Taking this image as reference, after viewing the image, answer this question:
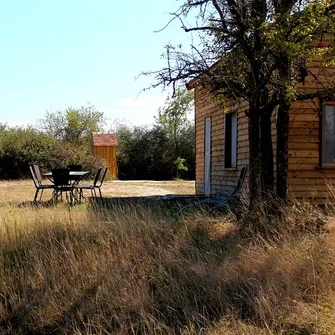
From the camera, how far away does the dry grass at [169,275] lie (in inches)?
134

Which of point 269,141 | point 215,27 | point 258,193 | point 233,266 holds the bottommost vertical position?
point 233,266

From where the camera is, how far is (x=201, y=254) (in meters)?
4.52

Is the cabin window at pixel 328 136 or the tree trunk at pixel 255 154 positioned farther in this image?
the cabin window at pixel 328 136

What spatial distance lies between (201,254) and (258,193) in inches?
53.9

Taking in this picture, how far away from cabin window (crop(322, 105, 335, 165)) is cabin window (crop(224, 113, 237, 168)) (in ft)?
8.86

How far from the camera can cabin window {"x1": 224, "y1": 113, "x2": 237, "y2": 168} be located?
10703 millimetres

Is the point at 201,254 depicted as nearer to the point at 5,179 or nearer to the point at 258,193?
the point at 258,193

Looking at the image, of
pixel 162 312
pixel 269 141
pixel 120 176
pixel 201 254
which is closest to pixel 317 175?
pixel 269 141

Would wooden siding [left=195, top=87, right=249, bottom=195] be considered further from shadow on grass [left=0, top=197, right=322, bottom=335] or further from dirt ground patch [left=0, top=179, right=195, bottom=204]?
shadow on grass [left=0, top=197, right=322, bottom=335]

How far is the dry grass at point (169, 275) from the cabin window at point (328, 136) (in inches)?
119

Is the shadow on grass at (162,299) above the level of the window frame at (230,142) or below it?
below

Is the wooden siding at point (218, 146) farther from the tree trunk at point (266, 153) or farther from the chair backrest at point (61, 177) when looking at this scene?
the chair backrest at point (61, 177)

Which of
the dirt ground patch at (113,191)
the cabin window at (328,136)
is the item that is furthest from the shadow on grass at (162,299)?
the dirt ground patch at (113,191)

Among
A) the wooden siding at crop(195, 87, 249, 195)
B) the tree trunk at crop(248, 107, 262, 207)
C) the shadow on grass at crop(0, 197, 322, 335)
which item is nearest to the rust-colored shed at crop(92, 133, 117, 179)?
the wooden siding at crop(195, 87, 249, 195)
